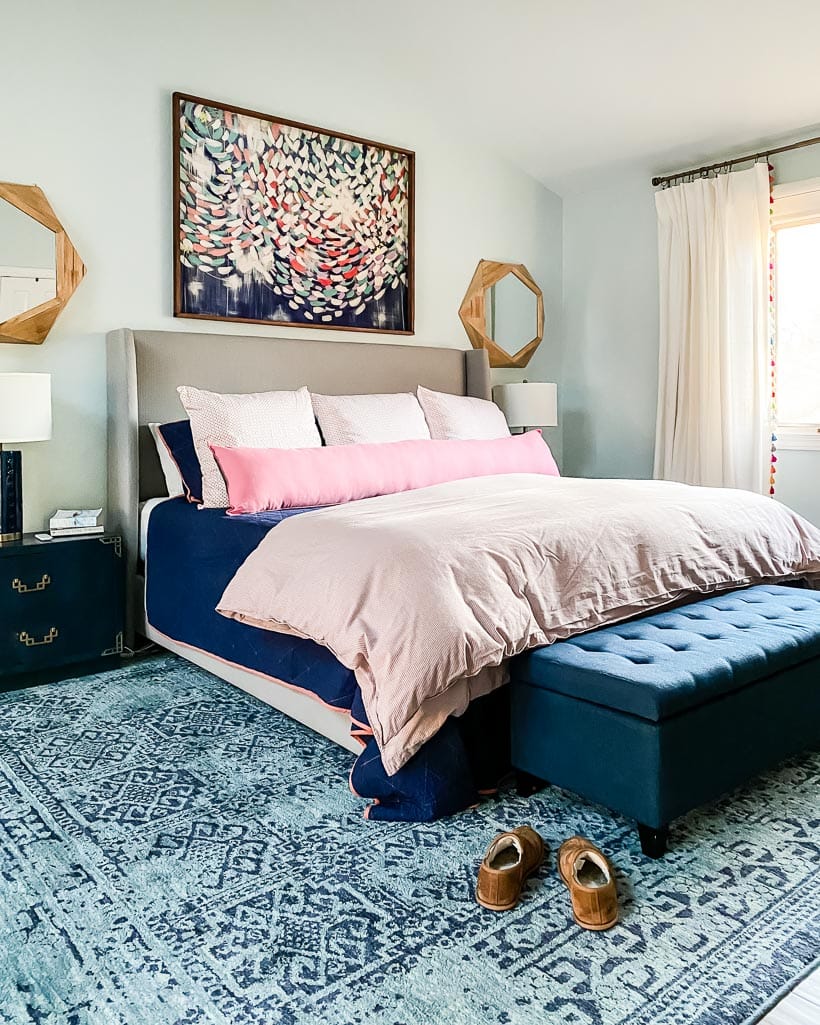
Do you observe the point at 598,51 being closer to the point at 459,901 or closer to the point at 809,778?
the point at 809,778

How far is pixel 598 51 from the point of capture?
3.98 meters

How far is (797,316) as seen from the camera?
4.41 metres

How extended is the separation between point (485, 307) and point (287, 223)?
1.37m

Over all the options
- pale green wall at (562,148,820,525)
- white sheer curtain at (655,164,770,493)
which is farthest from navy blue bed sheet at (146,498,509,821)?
Answer: pale green wall at (562,148,820,525)

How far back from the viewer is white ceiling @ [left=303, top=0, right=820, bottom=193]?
367cm

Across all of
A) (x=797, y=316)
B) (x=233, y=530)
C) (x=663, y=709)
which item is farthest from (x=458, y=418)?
(x=663, y=709)

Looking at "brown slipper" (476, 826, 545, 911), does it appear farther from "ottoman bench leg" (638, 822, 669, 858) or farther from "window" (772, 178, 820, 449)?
"window" (772, 178, 820, 449)

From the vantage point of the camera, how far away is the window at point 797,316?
4305mm

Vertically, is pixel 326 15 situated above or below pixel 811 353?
above

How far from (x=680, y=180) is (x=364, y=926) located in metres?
4.21

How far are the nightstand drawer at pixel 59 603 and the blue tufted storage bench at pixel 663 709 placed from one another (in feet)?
6.05

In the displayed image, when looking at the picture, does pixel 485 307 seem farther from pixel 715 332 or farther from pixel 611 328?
pixel 715 332

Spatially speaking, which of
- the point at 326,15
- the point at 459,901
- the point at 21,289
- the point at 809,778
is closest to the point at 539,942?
the point at 459,901

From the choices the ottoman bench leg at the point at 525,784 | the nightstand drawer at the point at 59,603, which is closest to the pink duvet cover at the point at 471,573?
the ottoman bench leg at the point at 525,784
